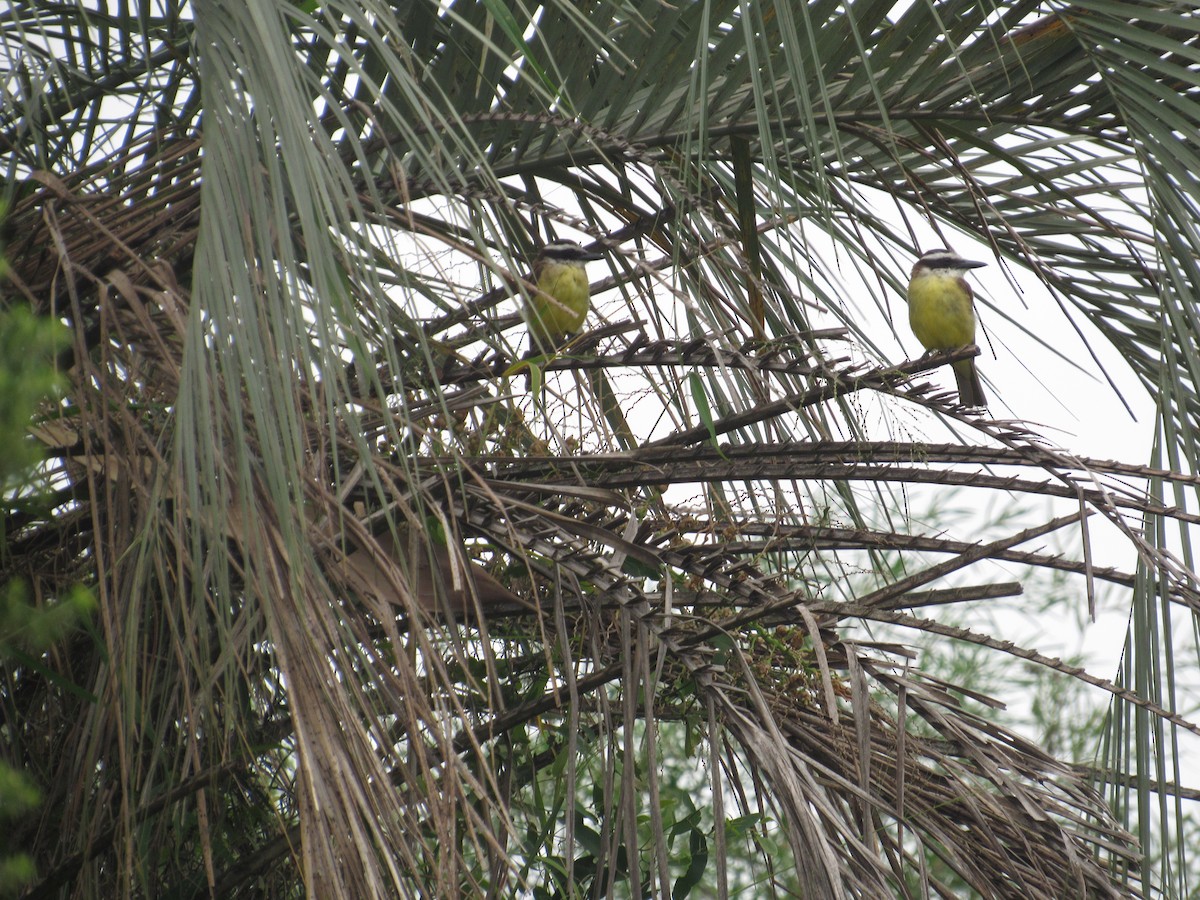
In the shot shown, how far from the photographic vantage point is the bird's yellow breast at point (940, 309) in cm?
477

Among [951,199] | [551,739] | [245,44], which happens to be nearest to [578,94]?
[951,199]

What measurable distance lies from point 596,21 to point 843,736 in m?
1.49

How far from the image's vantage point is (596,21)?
8.68 feet

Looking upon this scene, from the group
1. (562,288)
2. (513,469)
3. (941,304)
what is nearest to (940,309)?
(941,304)

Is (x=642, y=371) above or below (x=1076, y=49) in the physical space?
below

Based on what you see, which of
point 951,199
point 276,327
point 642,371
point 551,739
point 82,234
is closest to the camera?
point 276,327

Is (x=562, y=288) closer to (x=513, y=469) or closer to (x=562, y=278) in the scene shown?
(x=562, y=278)

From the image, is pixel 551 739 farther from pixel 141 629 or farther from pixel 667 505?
pixel 141 629

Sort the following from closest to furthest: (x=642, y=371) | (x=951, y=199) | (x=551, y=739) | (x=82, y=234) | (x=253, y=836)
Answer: (x=82, y=234) → (x=642, y=371) → (x=253, y=836) → (x=551, y=739) → (x=951, y=199)

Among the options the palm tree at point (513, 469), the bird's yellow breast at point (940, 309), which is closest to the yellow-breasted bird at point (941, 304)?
the bird's yellow breast at point (940, 309)

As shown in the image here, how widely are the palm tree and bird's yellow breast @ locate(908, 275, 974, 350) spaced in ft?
4.97

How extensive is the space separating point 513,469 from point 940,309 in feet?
9.33

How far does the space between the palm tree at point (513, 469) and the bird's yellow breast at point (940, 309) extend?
1.51 meters

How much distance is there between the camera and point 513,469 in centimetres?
236
